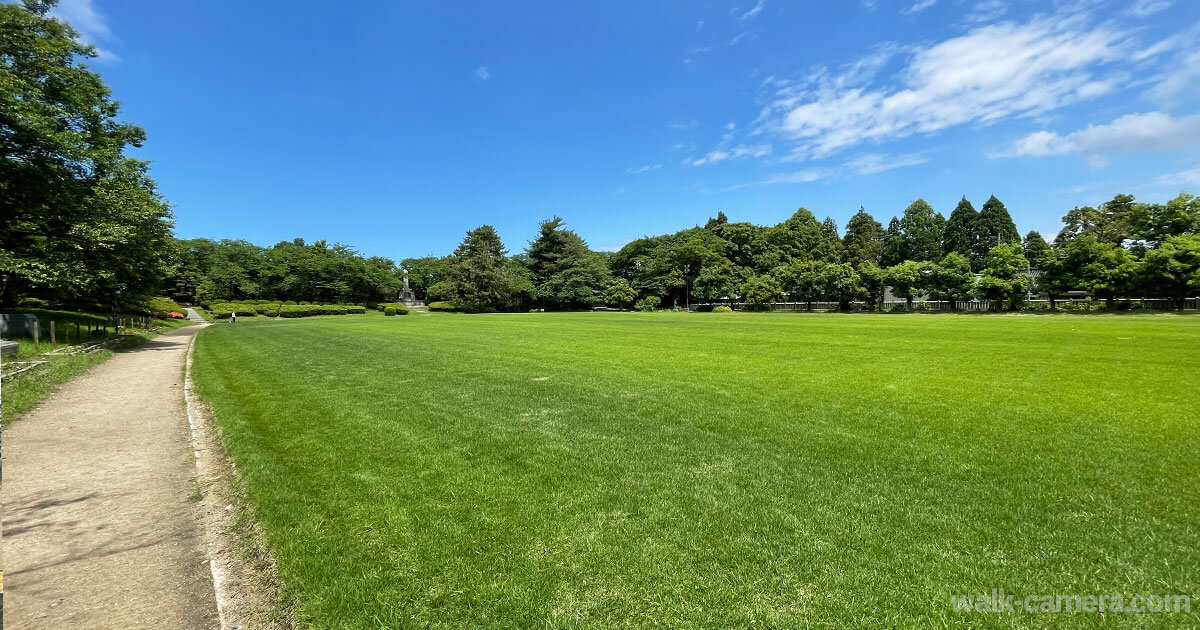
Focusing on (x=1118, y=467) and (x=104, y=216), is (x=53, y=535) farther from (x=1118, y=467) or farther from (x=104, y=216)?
(x=104, y=216)

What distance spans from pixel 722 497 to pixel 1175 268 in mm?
53452

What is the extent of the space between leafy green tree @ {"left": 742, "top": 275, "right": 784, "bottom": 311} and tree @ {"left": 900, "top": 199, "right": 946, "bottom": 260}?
112 ft

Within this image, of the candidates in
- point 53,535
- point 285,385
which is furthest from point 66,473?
point 285,385

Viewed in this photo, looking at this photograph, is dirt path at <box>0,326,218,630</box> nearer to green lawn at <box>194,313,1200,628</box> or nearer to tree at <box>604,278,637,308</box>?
green lawn at <box>194,313,1200,628</box>

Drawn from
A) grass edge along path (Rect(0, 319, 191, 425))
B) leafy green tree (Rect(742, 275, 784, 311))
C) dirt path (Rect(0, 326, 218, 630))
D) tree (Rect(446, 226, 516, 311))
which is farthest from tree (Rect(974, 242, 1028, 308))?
grass edge along path (Rect(0, 319, 191, 425))

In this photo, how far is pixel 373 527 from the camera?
154 inches

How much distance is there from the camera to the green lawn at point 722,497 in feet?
9.66

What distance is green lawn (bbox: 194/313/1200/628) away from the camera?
2945 millimetres

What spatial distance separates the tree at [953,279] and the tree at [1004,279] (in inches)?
68.2

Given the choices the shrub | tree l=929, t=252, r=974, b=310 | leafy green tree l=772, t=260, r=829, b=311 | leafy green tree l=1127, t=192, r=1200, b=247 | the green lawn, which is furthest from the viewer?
the shrub

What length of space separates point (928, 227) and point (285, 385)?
98735mm

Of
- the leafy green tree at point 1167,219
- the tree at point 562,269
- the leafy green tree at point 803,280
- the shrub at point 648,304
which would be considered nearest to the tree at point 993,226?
the leafy green tree at point 1167,219

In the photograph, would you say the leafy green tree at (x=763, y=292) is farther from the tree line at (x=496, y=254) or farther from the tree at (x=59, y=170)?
the tree at (x=59, y=170)

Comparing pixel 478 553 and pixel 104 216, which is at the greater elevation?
pixel 104 216
